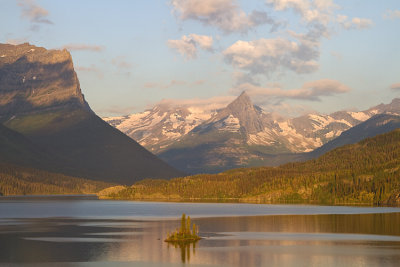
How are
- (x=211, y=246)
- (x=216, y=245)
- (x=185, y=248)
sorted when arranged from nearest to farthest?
(x=185, y=248)
(x=211, y=246)
(x=216, y=245)

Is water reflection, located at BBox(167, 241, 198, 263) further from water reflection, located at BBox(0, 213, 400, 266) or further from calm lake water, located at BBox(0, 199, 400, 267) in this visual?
calm lake water, located at BBox(0, 199, 400, 267)

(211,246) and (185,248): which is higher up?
(211,246)

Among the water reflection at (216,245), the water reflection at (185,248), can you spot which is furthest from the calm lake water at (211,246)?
the water reflection at (185,248)

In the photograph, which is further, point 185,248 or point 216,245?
point 216,245

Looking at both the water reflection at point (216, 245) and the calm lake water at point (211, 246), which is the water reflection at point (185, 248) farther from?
the calm lake water at point (211, 246)

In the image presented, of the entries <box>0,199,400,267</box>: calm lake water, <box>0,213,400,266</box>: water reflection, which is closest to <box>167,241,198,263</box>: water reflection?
<box>0,213,400,266</box>: water reflection

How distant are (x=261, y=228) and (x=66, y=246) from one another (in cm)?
6782

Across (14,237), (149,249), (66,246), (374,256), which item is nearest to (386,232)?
(374,256)

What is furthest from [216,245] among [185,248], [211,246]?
[185,248]

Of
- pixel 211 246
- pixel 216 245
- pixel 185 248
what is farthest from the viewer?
pixel 216 245

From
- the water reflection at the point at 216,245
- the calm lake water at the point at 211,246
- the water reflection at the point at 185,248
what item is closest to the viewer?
the calm lake water at the point at 211,246

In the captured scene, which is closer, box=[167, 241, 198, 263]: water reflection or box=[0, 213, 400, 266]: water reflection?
box=[0, 213, 400, 266]: water reflection

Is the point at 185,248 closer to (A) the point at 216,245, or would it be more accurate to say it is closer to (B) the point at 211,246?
(B) the point at 211,246

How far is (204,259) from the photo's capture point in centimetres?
11262
